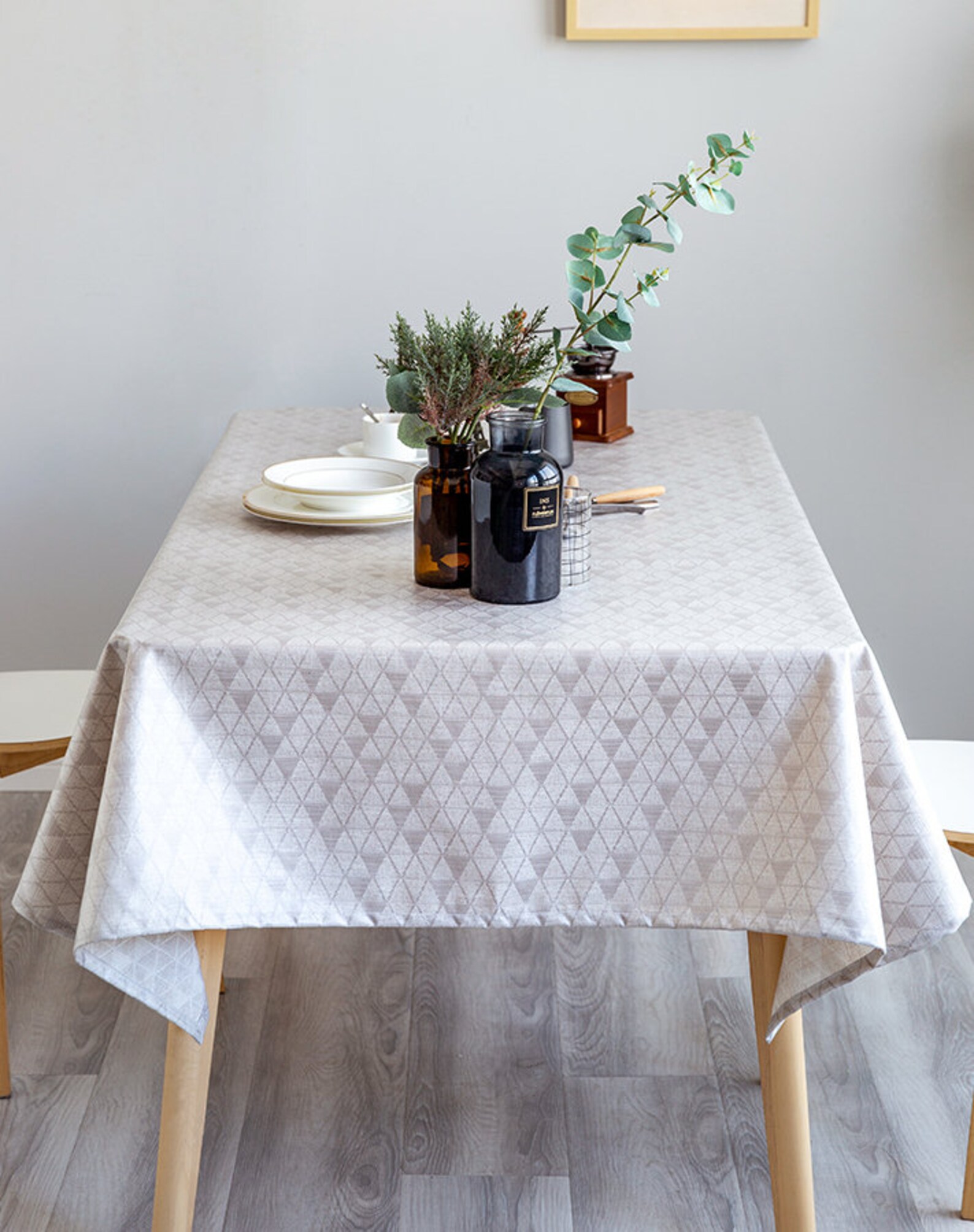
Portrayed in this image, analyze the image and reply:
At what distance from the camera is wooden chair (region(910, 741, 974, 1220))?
1634mm

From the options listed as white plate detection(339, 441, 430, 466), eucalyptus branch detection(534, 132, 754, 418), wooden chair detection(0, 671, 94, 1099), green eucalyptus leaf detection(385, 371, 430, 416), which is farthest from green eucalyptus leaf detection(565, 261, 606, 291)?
wooden chair detection(0, 671, 94, 1099)

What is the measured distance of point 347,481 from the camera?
5.98ft

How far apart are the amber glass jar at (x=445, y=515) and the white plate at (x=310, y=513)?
197 mm

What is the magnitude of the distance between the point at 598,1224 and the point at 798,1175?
28 centimetres

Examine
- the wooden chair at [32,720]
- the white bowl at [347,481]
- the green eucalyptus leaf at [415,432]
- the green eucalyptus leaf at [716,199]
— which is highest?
the green eucalyptus leaf at [716,199]

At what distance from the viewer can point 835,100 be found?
7.92ft

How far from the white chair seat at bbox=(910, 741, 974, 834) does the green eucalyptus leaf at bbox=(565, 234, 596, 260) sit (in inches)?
28.7

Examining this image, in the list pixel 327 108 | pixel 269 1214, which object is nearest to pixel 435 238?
pixel 327 108

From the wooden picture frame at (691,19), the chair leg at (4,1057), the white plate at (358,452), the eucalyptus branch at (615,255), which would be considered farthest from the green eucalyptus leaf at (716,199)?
the chair leg at (4,1057)

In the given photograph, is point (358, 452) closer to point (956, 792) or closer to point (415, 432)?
point (415, 432)

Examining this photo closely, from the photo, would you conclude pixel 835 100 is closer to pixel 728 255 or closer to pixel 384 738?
pixel 728 255

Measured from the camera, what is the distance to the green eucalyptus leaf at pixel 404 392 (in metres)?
1.63

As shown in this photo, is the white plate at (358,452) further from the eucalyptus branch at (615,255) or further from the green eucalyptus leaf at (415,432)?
the eucalyptus branch at (615,255)

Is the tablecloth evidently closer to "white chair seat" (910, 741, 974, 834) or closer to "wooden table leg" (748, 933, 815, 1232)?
"wooden table leg" (748, 933, 815, 1232)
